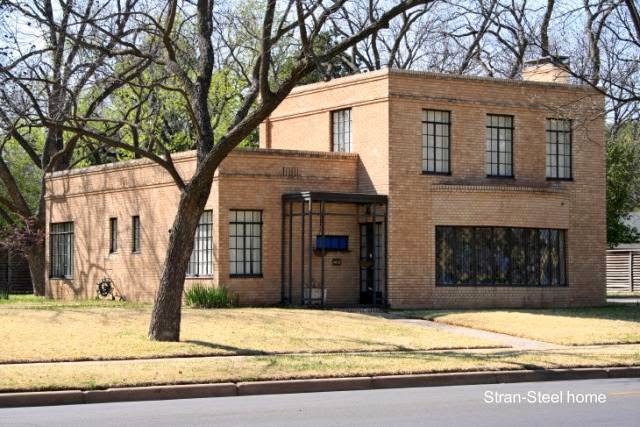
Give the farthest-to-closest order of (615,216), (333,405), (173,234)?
(615,216), (173,234), (333,405)

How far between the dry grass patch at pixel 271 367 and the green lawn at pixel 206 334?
3.18 ft

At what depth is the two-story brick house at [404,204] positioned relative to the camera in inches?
1251

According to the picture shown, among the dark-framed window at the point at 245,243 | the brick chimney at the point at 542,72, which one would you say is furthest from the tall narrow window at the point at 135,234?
the brick chimney at the point at 542,72

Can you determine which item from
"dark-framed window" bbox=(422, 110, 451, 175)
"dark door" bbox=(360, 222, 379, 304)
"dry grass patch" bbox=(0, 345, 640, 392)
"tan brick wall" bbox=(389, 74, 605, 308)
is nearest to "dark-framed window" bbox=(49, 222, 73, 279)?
"dark door" bbox=(360, 222, 379, 304)

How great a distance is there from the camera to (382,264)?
32.4 m

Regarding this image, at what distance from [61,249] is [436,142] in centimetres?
1476

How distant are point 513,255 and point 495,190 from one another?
214 centimetres

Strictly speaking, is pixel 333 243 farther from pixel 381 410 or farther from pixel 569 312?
pixel 381 410

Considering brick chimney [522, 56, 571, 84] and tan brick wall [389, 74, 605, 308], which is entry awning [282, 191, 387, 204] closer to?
tan brick wall [389, 74, 605, 308]

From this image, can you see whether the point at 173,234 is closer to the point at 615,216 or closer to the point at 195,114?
the point at 195,114

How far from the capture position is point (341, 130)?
3394 cm

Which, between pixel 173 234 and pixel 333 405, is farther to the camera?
pixel 173 234

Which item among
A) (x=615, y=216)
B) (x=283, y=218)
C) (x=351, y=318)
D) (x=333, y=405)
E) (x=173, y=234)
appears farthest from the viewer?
(x=615, y=216)

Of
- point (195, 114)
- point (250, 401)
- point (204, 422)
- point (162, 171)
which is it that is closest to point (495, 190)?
point (162, 171)
